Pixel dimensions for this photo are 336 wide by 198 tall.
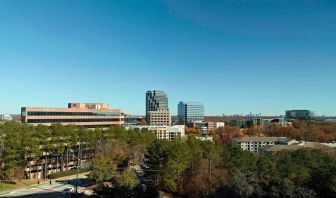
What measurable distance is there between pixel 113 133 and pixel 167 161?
3086 cm

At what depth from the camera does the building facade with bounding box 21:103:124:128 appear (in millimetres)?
89938

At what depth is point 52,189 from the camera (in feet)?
200

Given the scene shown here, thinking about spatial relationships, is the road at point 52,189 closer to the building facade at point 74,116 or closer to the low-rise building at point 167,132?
the building facade at point 74,116

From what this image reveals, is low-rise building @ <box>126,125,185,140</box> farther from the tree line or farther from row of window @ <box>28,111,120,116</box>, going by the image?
the tree line

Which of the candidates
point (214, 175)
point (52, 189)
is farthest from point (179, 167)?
point (52, 189)

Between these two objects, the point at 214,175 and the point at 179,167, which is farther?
the point at 179,167

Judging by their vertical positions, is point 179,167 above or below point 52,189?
above

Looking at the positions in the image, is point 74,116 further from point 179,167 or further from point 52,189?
point 179,167

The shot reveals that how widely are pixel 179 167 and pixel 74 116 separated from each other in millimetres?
54722

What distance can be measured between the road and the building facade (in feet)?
83.6

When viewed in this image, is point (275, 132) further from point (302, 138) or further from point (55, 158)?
point (55, 158)

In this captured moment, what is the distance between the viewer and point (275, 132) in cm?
17488

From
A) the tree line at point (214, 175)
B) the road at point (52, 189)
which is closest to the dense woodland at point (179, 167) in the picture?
the tree line at point (214, 175)

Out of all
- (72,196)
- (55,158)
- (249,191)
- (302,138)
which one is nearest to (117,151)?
(55,158)
